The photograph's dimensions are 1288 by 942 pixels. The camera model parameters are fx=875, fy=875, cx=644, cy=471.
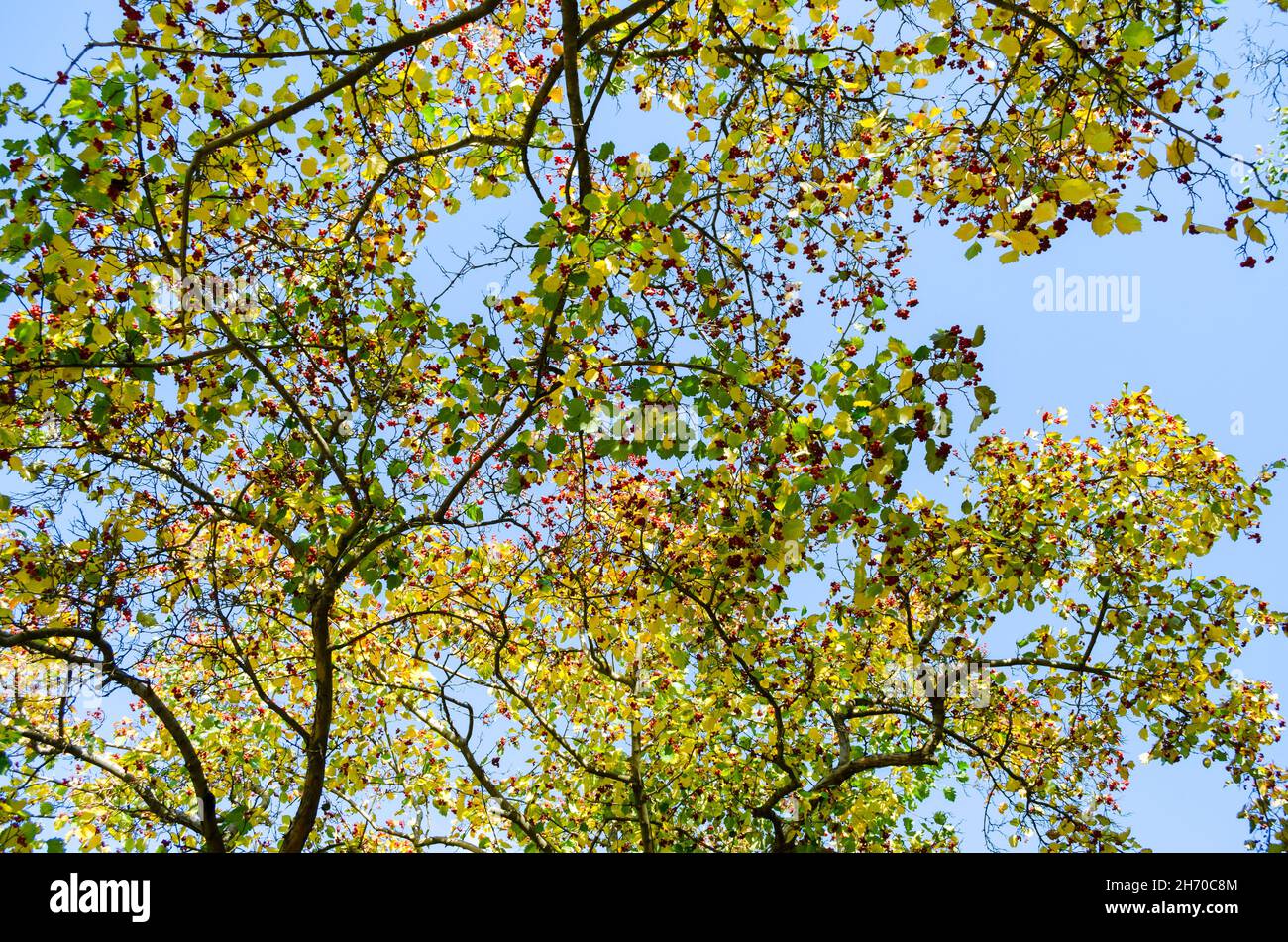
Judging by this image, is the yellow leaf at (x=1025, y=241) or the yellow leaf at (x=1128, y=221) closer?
the yellow leaf at (x=1128, y=221)

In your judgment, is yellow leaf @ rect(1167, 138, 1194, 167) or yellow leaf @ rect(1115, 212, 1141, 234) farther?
yellow leaf @ rect(1167, 138, 1194, 167)

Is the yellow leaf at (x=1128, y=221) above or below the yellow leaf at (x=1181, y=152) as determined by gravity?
below

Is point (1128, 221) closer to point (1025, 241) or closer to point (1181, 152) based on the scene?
point (1025, 241)

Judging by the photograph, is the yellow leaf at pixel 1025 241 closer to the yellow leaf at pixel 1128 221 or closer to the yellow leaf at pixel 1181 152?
the yellow leaf at pixel 1128 221

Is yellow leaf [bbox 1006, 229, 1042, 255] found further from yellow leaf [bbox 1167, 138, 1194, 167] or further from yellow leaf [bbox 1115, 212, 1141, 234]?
yellow leaf [bbox 1167, 138, 1194, 167]

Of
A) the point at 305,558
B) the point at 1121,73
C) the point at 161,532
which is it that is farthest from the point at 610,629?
the point at 1121,73

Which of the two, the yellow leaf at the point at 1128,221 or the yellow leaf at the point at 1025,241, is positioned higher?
the yellow leaf at the point at 1025,241

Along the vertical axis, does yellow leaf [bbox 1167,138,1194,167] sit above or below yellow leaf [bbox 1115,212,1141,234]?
above

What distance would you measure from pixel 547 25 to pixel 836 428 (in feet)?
11.3

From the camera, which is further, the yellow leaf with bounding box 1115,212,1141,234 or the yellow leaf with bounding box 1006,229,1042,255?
the yellow leaf with bounding box 1006,229,1042,255

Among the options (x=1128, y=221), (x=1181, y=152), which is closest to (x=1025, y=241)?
(x=1128, y=221)

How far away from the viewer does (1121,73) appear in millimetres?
4168

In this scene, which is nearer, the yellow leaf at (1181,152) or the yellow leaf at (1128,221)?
the yellow leaf at (1128,221)

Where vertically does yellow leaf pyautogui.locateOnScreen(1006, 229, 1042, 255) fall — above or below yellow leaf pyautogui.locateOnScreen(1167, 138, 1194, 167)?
below
